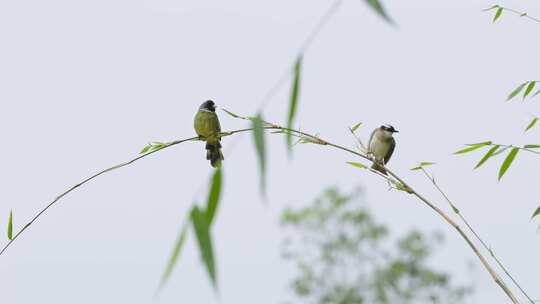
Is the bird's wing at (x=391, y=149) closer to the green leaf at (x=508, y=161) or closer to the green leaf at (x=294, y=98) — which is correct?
the green leaf at (x=508, y=161)

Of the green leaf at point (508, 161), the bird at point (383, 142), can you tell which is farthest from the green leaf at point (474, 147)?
the bird at point (383, 142)

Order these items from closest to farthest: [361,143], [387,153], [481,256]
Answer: [481,256] → [361,143] → [387,153]

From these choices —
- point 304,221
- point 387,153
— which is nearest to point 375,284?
point 304,221

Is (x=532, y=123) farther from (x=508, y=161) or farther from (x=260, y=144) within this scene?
(x=260, y=144)

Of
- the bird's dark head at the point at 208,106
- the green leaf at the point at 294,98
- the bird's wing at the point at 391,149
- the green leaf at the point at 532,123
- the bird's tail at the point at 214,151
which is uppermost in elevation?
the bird's dark head at the point at 208,106

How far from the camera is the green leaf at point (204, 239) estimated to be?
120cm

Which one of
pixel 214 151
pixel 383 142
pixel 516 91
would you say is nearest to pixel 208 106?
pixel 383 142

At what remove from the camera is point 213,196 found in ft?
4.26

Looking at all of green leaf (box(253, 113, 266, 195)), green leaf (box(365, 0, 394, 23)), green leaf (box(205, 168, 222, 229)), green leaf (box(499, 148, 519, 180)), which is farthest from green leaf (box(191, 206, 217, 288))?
green leaf (box(499, 148, 519, 180))

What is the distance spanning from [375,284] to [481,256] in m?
26.9

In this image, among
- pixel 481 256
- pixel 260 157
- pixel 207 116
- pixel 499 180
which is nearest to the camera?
pixel 260 157

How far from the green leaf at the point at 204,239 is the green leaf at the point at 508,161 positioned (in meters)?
1.17

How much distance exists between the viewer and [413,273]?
27.0m

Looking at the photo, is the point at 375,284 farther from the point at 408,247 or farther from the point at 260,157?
the point at 260,157
